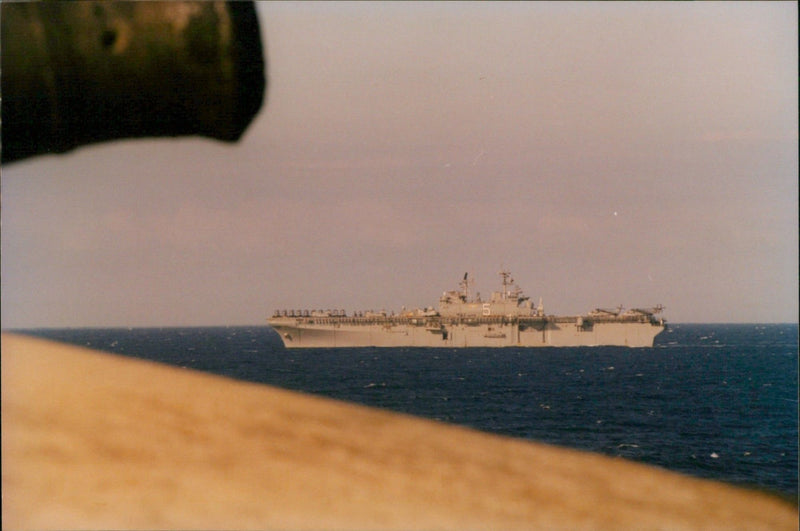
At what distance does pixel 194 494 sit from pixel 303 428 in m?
0.22

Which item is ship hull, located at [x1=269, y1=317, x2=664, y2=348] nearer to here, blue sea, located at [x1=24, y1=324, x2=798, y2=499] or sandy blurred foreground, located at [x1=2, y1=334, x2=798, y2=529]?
blue sea, located at [x1=24, y1=324, x2=798, y2=499]

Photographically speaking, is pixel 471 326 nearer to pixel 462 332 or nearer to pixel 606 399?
pixel 462 332

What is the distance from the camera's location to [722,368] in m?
63.8

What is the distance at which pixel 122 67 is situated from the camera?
1.55 metres

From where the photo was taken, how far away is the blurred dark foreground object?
1535 millimetres

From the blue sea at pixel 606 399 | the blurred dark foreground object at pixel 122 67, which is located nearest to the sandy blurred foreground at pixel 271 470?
the blurred dark foreground object at pixel 122 67

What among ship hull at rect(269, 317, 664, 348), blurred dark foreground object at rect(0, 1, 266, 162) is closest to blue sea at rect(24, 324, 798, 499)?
ship hull at rect(269, 317, 664, 348)

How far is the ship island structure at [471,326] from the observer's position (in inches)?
2596

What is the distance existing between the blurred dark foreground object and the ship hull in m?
63.7

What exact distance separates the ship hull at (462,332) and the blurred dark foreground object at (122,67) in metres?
63.7

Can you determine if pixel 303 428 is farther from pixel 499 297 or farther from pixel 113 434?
pixel 499 297

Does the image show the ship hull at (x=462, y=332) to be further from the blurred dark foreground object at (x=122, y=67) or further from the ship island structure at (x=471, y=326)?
the blurred dark foreground object at (x=122, y=67)

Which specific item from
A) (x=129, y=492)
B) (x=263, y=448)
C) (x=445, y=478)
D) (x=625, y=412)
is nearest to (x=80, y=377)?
(x=129, y=492)

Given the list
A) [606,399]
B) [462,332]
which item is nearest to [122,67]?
[606,399]
